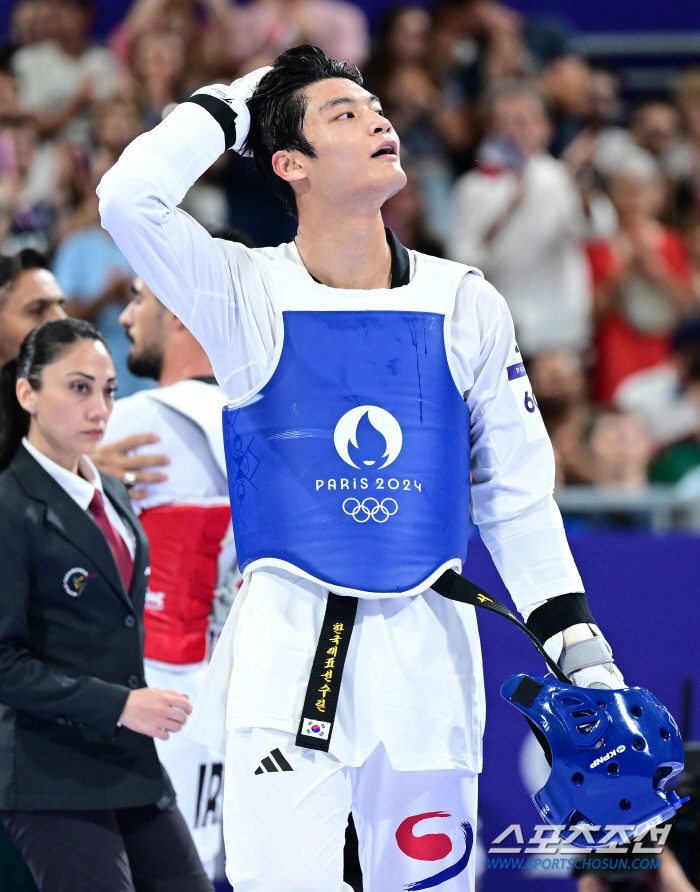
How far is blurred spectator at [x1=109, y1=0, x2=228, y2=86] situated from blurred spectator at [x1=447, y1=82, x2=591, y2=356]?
1788 mm

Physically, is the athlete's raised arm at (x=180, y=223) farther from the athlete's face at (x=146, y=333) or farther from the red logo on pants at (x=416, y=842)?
the athlete's face at (x=146, y=333)

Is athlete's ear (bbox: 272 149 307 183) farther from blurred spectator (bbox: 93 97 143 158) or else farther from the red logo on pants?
blurred spectator (bbox: 93 97 143 158)

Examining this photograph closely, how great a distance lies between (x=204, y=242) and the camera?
2803 millimetres

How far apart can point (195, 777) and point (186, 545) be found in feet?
2.41

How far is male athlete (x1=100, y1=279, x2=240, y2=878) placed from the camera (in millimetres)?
4016

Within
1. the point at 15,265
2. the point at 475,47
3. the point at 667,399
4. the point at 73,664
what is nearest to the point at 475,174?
the point at 475,47

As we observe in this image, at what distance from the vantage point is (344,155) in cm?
294

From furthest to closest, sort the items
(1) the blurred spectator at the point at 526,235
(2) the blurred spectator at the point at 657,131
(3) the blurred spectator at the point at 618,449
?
(2) the blurred spectator at the point at 657,131
(1) the blurred spectator at the point at 526,235
(3) the blurred spectator at the point at 618,449

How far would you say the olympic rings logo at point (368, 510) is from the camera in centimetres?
269

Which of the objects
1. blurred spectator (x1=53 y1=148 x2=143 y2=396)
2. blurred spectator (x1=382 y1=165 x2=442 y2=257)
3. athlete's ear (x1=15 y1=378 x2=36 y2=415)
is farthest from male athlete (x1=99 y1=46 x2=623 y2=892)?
blurred spectator (x1=382 y1=165 x2=442 y2=257)

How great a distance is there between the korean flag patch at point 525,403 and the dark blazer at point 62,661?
3.87ft

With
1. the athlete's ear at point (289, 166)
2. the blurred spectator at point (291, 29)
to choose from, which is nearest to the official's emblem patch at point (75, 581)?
the athlete's ear at point (289, 166)

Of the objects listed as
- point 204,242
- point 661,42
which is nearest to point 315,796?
point 204,242

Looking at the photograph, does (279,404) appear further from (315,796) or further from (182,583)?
(182,583)
